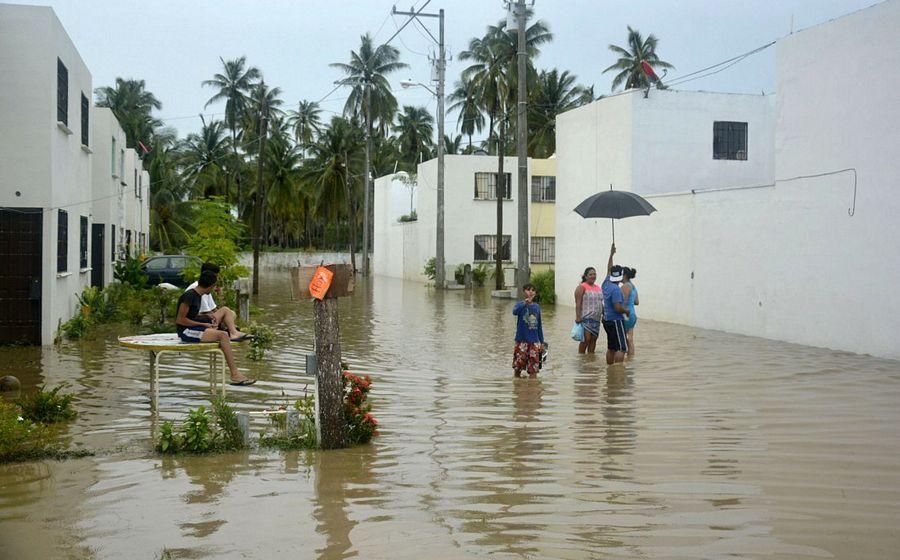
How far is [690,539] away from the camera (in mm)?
5875

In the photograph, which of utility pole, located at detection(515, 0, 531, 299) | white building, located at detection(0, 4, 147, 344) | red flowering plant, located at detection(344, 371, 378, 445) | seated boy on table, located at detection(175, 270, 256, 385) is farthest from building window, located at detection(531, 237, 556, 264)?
red flowering plant, located at detection(344, 371, 378, 445)

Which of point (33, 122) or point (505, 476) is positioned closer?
point (505, 476)

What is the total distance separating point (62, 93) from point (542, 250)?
30507 millimetres

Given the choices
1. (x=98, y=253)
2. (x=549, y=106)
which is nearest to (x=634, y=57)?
(x=549, y=106)

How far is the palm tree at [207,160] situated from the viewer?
68.2 meters

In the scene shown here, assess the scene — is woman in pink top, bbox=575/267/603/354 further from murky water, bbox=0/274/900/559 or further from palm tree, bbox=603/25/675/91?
palm tree, bbox=603/25/675/91

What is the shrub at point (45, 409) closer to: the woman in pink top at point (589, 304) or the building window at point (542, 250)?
the woman in pink top at point (589, 304)

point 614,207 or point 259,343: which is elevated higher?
point 614,207

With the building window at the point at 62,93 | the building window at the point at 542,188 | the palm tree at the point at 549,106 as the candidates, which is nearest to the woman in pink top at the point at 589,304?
the building window at the point at 62,93

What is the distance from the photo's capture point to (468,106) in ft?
168

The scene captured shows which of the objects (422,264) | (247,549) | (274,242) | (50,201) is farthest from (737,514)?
(274,242)

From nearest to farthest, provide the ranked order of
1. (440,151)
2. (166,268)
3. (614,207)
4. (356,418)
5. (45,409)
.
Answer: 1. (356,418)
2. (45,409)
3. (614,207)
4. (166,268)
5. (440,151)

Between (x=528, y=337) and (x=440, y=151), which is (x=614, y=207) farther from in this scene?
(x=440, y=151)

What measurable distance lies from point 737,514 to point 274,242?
9558cm
